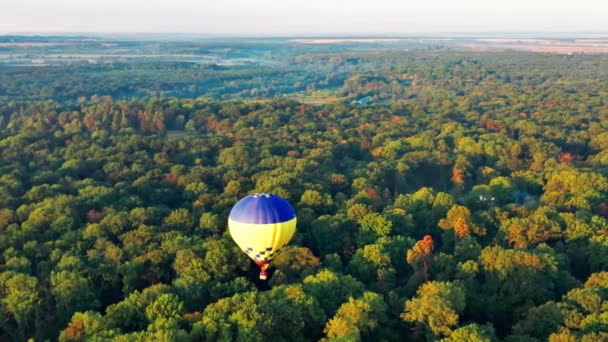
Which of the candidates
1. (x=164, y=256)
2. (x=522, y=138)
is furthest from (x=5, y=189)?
(x=522, y=138)

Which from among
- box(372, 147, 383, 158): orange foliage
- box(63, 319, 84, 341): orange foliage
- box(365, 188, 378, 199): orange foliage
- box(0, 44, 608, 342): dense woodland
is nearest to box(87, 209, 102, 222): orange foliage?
box(0, 44, 608, 342): dense woodland

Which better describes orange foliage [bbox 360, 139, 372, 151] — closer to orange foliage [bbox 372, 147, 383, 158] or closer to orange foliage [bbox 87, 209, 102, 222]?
orange foliage [bbox 372, 147, 383, 158]

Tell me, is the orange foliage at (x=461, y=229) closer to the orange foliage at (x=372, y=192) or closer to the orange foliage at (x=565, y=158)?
the orange foliage at (x=372, y=192)

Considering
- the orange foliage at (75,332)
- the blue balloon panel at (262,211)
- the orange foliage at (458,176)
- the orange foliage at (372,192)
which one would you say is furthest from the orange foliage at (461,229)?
the orange foliage at (75,332)

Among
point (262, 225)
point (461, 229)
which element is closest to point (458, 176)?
point (461, 229)

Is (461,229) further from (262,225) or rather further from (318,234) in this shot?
(262,225)

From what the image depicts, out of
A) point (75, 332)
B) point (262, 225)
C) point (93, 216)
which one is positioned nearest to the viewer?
point (75, 332)
